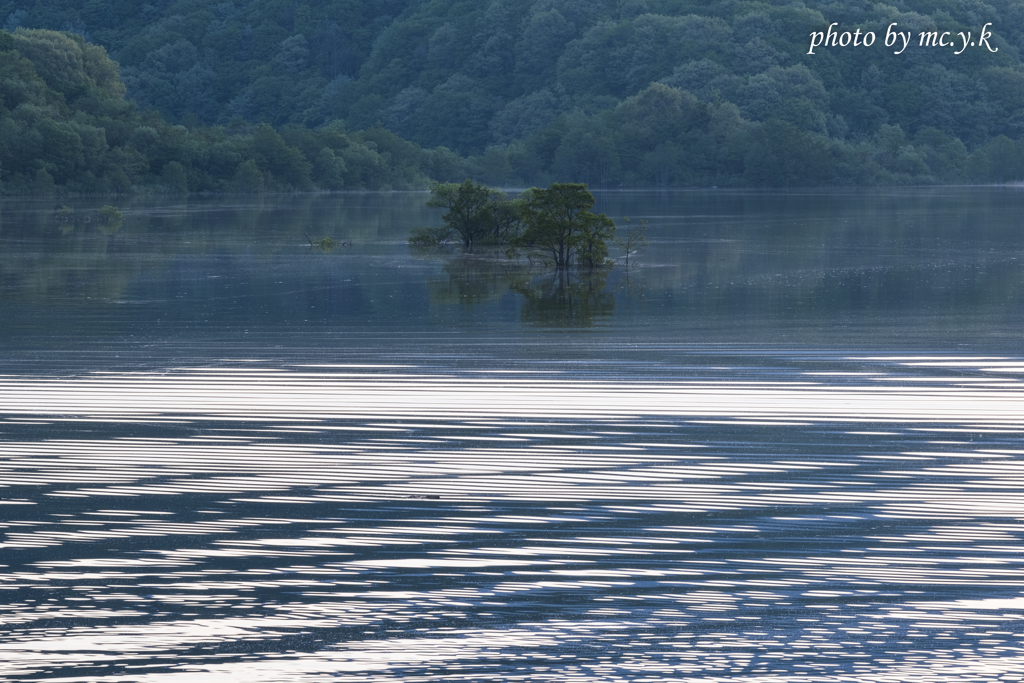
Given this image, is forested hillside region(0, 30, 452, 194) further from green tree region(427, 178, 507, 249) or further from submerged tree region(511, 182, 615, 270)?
submerged tree region(511, 182, 615, 270)

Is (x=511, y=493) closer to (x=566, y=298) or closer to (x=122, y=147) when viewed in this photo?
(x=566, y=298)

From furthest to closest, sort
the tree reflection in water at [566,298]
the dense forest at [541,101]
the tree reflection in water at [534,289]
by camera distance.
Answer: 1. the dense forest at [541,101]
2. the tree reflection in water at [534,289]
3. the tree reflection in water at [566,298]

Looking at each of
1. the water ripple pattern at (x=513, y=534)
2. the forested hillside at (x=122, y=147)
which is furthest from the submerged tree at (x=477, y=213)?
the forested hillside at (x=122, y=147)

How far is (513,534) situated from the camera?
9945mm

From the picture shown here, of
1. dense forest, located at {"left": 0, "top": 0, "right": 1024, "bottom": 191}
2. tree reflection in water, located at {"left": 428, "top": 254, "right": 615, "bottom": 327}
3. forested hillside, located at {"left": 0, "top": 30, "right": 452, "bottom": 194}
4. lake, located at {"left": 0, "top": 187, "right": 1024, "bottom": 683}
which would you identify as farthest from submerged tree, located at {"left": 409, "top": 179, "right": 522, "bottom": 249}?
→ dense forest, located at {"left": 0, "top": 0, "right": 1024, "bottom": 191}

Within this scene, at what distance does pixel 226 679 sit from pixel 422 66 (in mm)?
183656

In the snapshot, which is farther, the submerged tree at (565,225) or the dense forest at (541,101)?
the dense forest at (541,101)

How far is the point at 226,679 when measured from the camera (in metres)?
7.50

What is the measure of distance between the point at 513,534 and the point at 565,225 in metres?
24.0

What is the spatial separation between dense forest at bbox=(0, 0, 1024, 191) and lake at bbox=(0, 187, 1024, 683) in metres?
86.5

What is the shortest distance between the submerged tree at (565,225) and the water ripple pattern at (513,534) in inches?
704

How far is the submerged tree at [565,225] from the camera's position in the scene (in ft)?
110

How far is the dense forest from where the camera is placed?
11431cm

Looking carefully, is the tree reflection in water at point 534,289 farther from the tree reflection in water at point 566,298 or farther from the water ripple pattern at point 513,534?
the water ripple pattern at point 513,534
